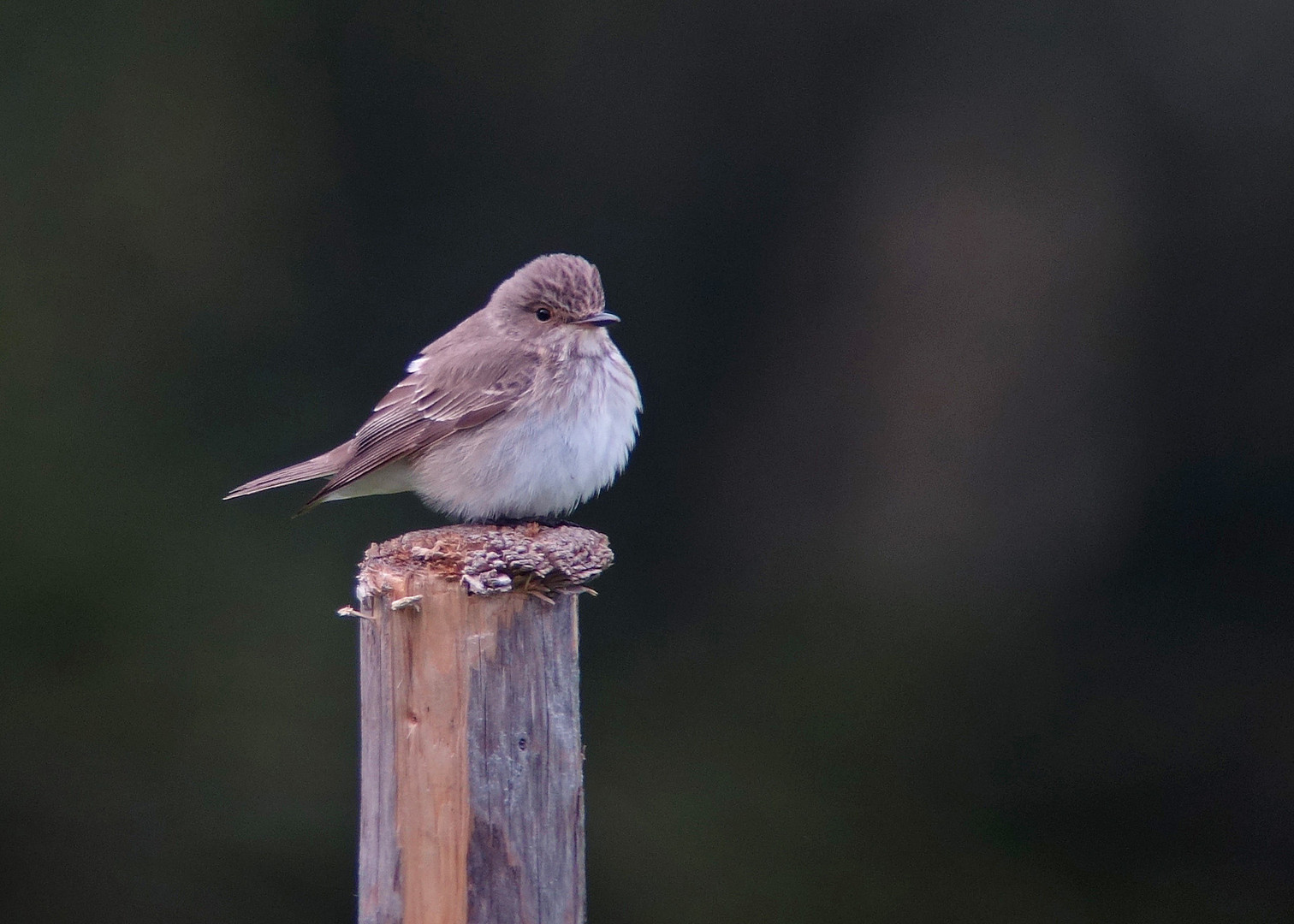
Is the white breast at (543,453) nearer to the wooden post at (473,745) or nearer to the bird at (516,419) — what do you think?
the bird at (516,419)

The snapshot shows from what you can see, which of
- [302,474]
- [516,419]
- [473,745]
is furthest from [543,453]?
[473,745]

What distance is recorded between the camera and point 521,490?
14.2 feet

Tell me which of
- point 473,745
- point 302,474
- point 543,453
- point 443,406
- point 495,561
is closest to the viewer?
point 473,745

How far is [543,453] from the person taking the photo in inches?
171

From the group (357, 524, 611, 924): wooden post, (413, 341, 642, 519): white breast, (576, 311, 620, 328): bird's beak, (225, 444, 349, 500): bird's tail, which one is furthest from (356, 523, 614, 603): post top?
(225, 444, 349, 500): bird's tail

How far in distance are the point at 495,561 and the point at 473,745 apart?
40 cm

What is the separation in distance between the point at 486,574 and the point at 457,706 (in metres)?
0.30

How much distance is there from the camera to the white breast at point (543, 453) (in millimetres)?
4344

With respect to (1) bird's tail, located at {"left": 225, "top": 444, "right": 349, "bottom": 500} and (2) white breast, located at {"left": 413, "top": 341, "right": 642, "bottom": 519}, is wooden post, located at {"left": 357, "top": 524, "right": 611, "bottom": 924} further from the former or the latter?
(1) bird's tail, located at {"left": 225, "top": 444, "right": 349, "bottom": 500}

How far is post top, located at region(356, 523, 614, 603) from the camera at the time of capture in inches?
118

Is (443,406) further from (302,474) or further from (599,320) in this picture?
(302,474)

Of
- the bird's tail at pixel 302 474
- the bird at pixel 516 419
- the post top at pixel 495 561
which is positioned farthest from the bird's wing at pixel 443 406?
the post top at pixel 495 561

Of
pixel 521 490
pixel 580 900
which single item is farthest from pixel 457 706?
pixel 521 490

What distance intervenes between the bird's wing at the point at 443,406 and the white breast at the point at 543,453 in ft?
0.15
